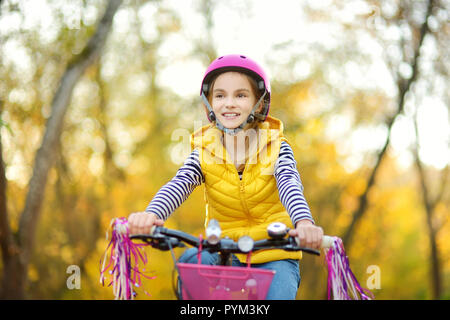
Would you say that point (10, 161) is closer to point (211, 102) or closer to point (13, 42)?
point (13, 42)

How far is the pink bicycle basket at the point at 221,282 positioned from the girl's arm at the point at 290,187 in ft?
1.39

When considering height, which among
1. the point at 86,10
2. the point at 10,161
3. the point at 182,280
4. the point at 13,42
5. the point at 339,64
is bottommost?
the point at 182,280

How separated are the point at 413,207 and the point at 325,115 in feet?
34.7

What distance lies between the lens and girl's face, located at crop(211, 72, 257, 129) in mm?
2615

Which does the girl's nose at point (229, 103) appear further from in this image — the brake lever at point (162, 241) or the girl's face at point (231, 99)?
the brake lever at point (162, 241)

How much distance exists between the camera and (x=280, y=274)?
2166 millimetres

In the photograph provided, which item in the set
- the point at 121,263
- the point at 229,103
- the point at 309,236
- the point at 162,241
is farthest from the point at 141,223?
the point at 229,103

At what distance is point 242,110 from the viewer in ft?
8.59

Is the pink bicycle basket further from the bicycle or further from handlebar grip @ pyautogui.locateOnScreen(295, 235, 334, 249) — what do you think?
handlebar grip @ pyautogui.locateOnScreen(295, 235, 334, 249)

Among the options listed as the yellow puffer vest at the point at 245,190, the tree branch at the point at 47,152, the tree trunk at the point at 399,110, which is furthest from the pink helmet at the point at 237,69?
the tree trunk at the point at 399,110

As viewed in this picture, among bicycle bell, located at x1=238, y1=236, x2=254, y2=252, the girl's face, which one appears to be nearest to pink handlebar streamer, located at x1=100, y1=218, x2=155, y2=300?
bicycle bell, located at x1=238, y1=236, x2=254, y2=252

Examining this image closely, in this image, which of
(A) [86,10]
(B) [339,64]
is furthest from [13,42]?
(B) [339,64]

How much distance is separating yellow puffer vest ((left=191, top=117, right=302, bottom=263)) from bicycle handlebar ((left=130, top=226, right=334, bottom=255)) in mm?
629
